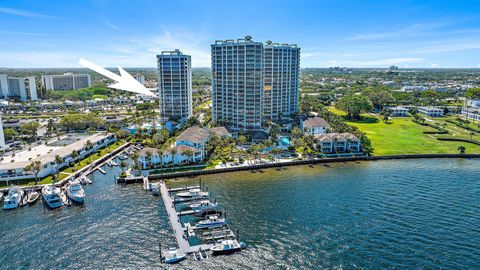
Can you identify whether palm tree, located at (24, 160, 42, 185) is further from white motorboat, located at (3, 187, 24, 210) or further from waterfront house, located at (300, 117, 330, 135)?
waterfront house, located at (300, 117, 330, 135)

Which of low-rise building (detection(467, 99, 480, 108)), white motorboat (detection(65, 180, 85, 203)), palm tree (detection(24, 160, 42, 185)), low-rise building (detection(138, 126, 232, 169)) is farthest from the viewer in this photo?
low-rise building (detection(467, 99, 480, 108))

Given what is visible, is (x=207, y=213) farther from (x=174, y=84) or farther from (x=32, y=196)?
(x=174, y=84)

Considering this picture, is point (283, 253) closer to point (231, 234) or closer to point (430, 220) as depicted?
point (231, 234)

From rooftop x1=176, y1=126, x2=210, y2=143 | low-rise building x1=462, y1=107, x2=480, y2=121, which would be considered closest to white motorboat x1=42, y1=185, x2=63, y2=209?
rooftop x1=176, y1=126, x2=210, y2=143

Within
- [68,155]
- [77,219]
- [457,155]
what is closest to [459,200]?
[457,155]

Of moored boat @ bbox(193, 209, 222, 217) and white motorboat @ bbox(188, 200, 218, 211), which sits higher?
white motorboat @ bbox(188, 200, 218, 211)

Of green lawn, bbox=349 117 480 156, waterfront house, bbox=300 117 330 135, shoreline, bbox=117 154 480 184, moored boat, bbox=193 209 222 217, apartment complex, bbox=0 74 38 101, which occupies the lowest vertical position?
moored boat, bbox=193 209 222 217

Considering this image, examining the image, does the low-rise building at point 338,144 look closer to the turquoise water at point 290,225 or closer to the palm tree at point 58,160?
the turquoise water at point 290,225
